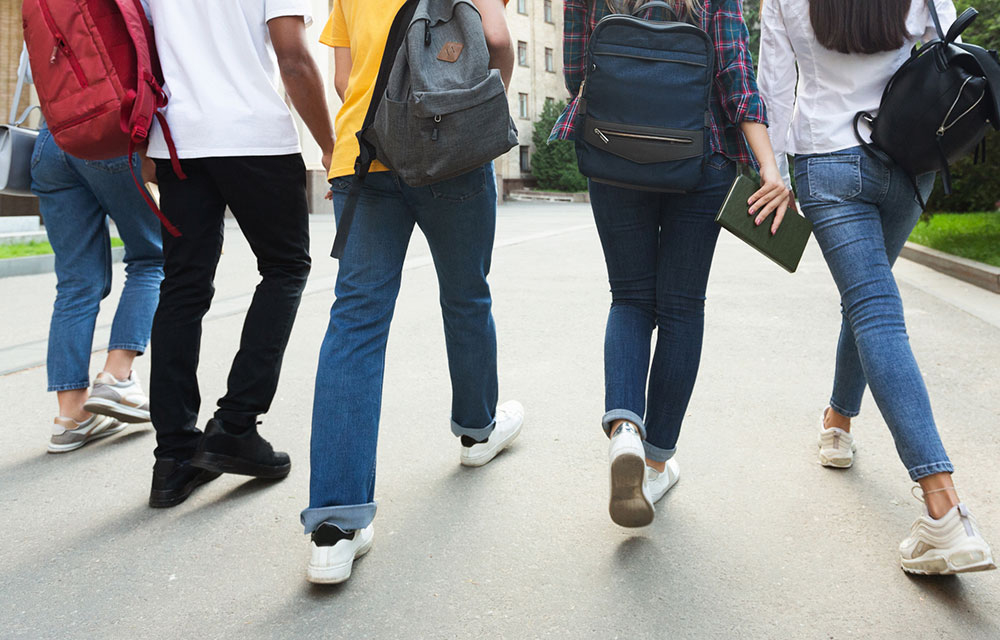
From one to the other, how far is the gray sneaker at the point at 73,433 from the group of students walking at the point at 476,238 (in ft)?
2.79

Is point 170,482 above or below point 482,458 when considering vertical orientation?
above

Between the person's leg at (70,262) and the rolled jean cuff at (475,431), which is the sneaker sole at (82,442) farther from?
the rolled jean cuff at (475,431)

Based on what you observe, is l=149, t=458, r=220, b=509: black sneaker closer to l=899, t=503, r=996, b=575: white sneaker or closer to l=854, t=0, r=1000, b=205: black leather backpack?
l=899, t=503, r=996, b=575: white sneaker

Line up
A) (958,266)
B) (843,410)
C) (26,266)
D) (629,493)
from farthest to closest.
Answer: (26,266)
(958,266)
(843,410)
(629,493)

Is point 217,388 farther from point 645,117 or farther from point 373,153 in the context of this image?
point 645,117

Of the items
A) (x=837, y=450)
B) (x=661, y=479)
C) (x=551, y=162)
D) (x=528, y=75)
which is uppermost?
(x=661, y=479)

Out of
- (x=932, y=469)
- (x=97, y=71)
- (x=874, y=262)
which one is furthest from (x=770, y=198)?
(x=97, y=71)

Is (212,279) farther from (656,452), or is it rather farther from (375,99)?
(656,452)

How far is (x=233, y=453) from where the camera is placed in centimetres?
303

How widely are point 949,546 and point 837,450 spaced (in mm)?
1056

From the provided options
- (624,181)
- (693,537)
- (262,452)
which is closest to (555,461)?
(693,537)

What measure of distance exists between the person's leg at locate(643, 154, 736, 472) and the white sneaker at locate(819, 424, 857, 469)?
2.70ft

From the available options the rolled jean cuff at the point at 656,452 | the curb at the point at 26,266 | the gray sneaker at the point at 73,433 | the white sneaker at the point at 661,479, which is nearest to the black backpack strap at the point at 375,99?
the rolled jean cuff at the point at 656,452

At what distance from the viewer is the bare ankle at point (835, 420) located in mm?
3318
